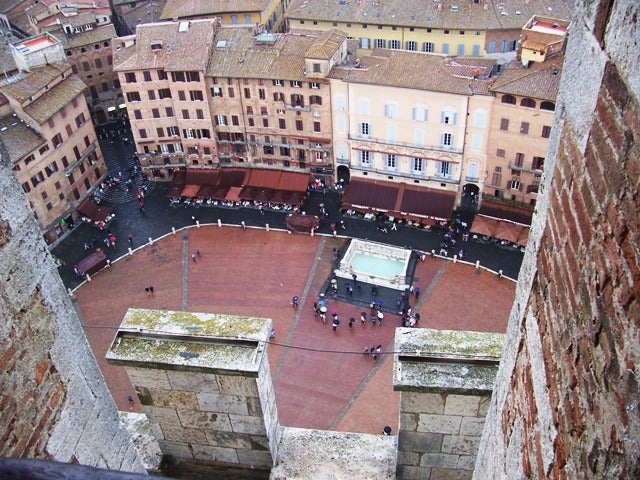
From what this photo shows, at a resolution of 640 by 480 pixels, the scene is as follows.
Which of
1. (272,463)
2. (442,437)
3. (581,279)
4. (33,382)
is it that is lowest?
(272,463)

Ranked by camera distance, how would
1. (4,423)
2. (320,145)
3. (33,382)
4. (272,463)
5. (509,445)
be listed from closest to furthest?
(509,445)
(4,423)
(33,382)
(272,463)
(320,145)

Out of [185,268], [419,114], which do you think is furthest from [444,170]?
[185,268]

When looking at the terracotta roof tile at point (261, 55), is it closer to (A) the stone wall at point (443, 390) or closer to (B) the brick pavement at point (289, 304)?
(B) the brick pavement at point (289, 304)

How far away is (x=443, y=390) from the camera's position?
7.97m

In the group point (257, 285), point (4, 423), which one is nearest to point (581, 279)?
point (4, 423)

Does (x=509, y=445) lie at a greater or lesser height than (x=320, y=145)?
greater

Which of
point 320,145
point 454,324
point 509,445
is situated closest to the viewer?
point 509,445

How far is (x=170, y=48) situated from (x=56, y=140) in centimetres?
911

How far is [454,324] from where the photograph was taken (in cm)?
3152

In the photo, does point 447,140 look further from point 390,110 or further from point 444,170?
point 390,110

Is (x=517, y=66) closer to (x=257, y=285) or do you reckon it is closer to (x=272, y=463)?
(x=257, y=285)

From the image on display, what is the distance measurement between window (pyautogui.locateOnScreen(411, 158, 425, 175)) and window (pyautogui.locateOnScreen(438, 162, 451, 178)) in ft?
3.50

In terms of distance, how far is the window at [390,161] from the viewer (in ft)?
127

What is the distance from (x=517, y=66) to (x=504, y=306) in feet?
42.9
